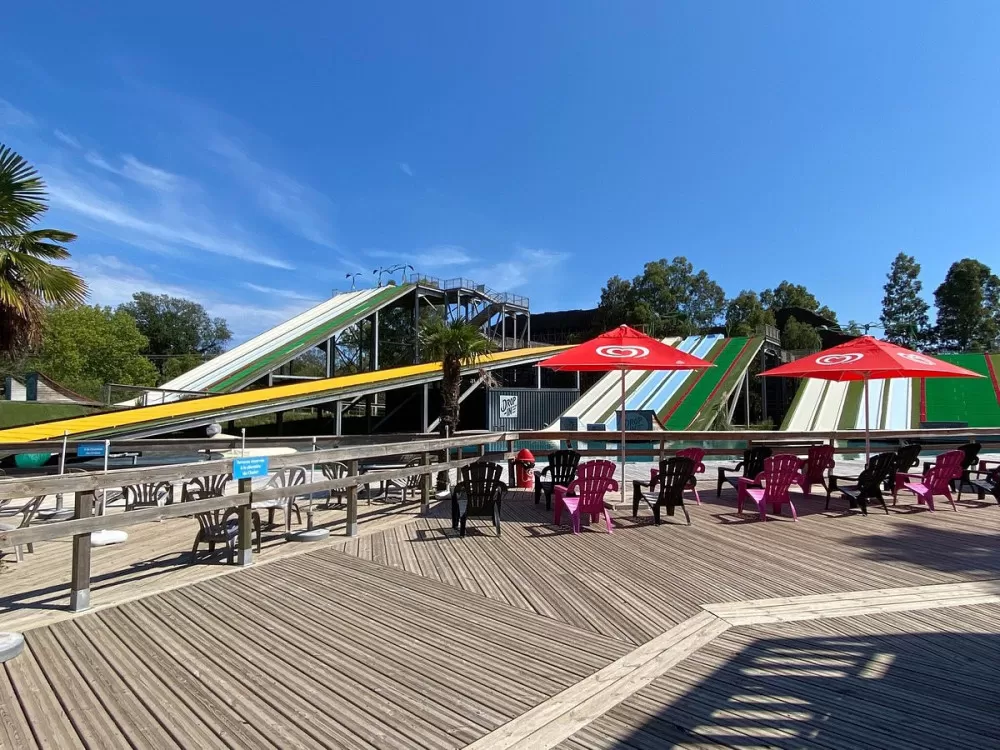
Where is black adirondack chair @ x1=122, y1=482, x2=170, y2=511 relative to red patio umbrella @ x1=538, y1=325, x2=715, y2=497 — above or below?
below

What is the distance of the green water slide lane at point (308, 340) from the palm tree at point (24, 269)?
54.6 ft

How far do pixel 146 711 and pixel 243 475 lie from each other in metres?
2.36

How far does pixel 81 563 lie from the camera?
3986mm

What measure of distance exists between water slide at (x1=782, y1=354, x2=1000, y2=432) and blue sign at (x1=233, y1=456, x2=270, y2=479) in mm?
19293

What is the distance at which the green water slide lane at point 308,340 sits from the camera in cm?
2508

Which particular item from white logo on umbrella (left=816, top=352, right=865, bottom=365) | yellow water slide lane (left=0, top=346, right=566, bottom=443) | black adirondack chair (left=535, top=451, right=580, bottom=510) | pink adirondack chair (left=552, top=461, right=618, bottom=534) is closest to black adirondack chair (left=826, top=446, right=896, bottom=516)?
white logo on umbrella (left=816, top=352, right=865, bottom=365)

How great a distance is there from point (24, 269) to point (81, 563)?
5466mm

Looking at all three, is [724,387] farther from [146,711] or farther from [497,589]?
[146,711]

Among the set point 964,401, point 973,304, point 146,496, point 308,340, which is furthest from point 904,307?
point 146,496

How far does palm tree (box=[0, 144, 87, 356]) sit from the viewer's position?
23.4 ft

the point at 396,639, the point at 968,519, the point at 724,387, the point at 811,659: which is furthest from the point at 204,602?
the point at 724,387

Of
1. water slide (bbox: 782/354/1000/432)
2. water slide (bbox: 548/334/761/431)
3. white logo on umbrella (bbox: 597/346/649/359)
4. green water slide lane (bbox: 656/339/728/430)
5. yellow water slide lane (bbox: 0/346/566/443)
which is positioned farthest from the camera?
green water slide lane (bbox: 656/339/728/430)

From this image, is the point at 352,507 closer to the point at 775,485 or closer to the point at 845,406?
the point at 775,485

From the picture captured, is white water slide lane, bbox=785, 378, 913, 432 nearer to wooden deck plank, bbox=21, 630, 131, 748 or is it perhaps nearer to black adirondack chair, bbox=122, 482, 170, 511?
black adirondack chair, bbox=122, 482, 170, 511
